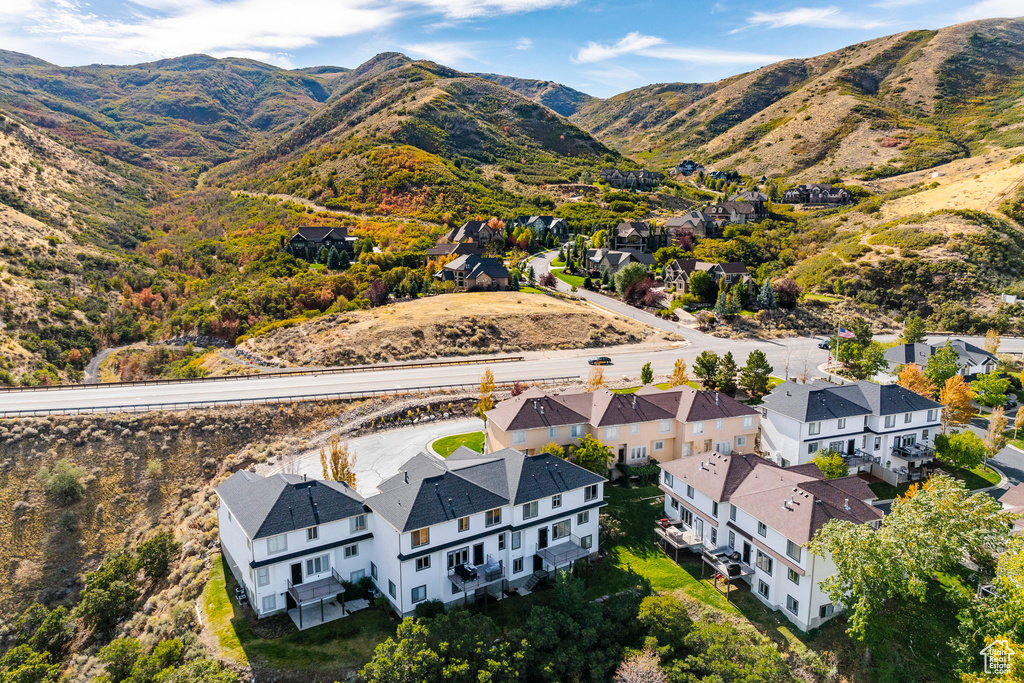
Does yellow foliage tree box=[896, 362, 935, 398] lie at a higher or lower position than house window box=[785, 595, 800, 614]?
higher

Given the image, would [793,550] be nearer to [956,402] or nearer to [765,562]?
[765,562]

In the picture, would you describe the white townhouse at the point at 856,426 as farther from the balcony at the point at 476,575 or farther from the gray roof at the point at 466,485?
the balcony at the point at 476,575

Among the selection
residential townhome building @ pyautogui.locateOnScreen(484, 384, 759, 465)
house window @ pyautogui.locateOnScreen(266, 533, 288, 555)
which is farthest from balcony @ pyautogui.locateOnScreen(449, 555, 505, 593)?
residential townhome building @ pyautogui.locateOnScreen(484, 384, 759, 465)

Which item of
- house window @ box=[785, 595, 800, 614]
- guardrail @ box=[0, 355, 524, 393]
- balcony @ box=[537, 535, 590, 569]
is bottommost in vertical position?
house window @ box=[785, 595, 800, 614]

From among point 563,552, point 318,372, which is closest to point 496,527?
point 563,552

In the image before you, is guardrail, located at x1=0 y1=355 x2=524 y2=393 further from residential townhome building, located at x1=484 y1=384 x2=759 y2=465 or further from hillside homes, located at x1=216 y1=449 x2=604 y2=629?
hillside homes, located at x1=216 y1=449 x2=604 y2=629

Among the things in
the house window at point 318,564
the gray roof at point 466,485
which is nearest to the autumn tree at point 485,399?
the gray roof at point 466,485
